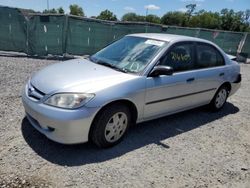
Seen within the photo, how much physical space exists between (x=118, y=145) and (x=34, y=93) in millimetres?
1393

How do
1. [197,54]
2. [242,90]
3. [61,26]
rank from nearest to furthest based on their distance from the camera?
[197,54] → [242,90] → [61,26]

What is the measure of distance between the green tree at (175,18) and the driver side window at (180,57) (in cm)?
9176

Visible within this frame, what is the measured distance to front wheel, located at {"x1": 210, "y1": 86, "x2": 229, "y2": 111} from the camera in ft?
19.2

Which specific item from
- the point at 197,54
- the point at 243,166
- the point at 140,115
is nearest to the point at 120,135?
the point at 140,115

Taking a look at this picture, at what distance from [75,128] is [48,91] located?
60 cm

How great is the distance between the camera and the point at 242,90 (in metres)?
8.43

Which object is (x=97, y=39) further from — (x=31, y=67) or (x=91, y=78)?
(x=91, y=78)

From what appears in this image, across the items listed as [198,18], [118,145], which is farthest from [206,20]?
[118,145]

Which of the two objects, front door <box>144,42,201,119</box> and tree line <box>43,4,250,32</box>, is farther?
tree line <box>43,4,250,32</box>

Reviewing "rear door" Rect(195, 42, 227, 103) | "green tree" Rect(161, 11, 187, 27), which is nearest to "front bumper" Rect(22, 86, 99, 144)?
"rear door" Rect(195, 42, 227, 103)

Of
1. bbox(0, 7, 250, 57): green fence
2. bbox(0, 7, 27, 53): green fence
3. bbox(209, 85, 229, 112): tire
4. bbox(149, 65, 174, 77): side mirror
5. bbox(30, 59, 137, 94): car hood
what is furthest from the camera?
bbox(0, 7, 250, 57): green fence

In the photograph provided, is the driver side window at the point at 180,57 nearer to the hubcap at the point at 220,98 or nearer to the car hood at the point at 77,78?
the car hood at the point at 77,78

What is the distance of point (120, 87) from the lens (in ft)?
12.6

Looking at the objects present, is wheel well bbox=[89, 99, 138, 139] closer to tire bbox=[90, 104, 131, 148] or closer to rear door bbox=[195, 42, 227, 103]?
tire bbox=[90, 104, 131, 148]
